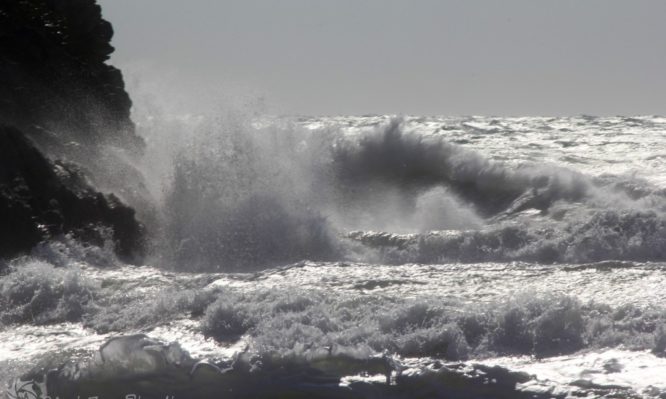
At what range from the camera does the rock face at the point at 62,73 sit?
11016 millimetres

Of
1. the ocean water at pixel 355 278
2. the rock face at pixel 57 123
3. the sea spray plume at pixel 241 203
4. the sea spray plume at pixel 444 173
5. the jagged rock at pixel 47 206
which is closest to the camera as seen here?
the ocean water at pixel 355 278

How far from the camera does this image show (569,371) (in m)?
5.63

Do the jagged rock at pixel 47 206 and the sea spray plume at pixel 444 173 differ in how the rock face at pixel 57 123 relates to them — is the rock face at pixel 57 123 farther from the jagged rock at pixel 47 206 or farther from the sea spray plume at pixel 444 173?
the sea spray plume at pixel 444 173

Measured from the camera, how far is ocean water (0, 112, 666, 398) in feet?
18.8

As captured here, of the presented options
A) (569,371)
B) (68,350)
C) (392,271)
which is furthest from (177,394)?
(392,271)

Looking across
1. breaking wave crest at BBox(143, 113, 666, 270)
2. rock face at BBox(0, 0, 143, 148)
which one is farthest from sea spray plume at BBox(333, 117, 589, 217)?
rock face at BBox(0, 0, 143, 148)

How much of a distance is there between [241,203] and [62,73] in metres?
2.95

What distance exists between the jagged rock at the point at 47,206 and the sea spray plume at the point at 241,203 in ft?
1.93

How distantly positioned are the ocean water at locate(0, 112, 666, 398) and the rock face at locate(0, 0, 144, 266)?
372mm

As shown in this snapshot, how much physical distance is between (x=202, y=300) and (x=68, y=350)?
1.09 m

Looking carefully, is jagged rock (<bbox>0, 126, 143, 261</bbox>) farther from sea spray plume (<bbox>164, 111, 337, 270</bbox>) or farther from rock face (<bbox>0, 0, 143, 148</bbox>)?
rock face (<bbox>0, 0, 143, 148</bbox>)

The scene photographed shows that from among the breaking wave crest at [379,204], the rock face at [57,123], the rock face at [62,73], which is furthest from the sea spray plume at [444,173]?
the rock face at [57,123]

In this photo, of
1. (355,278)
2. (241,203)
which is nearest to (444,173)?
(241,203)

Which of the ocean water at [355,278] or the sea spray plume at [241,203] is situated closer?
the ocean water at [355,278]
